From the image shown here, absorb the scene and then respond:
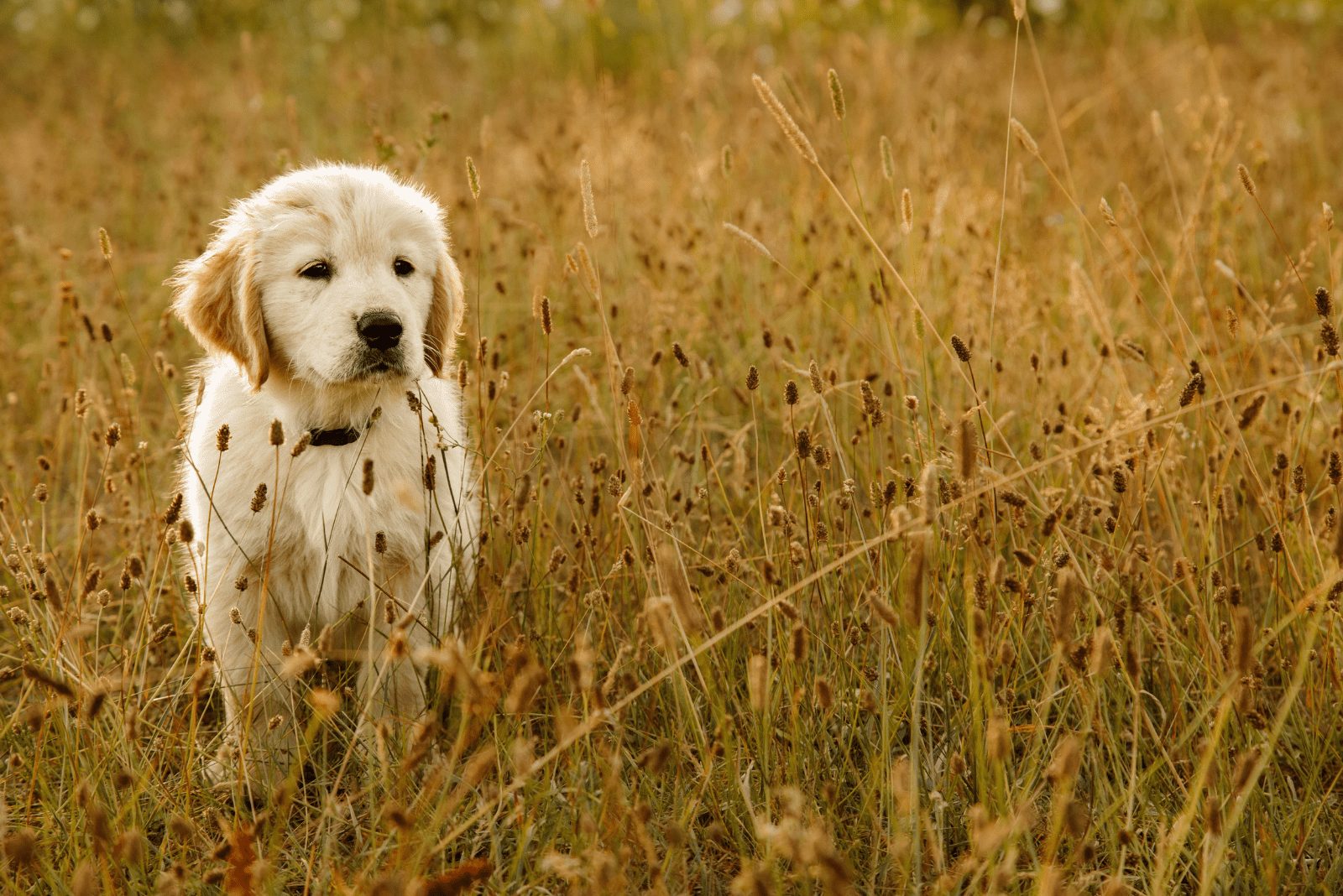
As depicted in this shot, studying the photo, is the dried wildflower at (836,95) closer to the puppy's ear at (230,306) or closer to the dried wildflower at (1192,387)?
the dried wildflower at (1192,387)

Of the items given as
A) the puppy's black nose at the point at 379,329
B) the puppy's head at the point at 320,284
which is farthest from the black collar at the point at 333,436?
the puppy's black nose at the point at 379,329

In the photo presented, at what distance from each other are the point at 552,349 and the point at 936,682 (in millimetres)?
2140

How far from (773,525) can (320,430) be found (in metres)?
1.06

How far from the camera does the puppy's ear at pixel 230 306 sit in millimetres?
2445

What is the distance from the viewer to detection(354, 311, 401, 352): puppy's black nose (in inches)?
90.0

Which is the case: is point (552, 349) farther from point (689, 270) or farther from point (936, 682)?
point (936, 682)

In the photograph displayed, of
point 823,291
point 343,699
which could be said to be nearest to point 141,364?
point 343,699

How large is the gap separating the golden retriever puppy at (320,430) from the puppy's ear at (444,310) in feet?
0.26

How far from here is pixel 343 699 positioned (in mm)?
2311

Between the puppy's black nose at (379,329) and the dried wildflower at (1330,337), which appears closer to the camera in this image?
the dried wildflower at (1330,337)

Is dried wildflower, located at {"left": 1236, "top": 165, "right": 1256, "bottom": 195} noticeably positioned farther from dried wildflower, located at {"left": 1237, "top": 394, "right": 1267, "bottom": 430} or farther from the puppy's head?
the puppy's head

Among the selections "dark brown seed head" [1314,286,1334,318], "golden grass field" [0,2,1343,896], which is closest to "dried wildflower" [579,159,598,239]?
"golden grass field" [0,2,1343,896]

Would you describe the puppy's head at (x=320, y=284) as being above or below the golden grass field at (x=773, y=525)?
above

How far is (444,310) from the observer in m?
2.77
